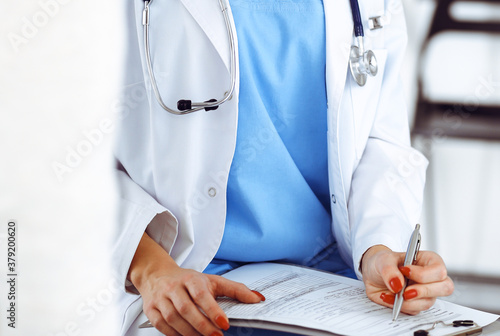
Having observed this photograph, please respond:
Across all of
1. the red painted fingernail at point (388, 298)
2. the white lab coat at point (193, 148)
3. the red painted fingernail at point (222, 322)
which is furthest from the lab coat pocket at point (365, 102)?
the red painted fingernail at point (222, 322)

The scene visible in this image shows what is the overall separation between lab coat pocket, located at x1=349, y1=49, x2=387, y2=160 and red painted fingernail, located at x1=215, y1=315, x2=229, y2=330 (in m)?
0.43

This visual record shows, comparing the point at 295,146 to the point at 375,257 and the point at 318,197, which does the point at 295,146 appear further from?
the point at 375,257

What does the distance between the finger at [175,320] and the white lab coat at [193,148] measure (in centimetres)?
11

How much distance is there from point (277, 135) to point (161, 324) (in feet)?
1.18

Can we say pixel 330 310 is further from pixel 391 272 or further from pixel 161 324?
pixel 161 324

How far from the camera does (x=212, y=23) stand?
793mm

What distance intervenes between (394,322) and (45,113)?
515mm

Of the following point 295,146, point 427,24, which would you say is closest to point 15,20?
point 295,146

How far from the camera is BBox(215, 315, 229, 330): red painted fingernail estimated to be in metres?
0.61

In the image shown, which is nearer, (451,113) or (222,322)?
(222,322)

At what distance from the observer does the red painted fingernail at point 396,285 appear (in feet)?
2.12

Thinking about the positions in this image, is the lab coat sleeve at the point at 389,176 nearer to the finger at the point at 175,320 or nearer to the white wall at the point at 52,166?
the finger at the point at 175,320

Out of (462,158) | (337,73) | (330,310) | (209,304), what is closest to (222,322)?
(209,304)

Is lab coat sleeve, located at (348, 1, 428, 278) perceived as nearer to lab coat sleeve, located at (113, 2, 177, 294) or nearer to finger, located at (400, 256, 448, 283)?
finger, located at (400, 256, 448, 283)
